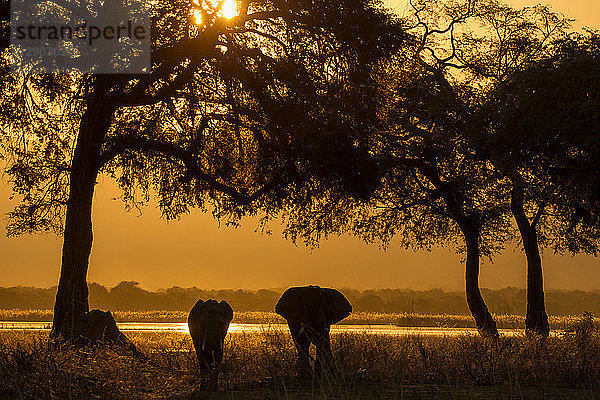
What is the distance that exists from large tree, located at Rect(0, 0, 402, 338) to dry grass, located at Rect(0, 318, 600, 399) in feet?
20.5

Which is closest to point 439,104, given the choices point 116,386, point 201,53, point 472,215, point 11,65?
point 472,215

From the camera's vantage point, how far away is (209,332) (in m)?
14.4

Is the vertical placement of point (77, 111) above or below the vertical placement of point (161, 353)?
above

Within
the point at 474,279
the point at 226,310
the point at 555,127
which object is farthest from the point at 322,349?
the point at 474,279

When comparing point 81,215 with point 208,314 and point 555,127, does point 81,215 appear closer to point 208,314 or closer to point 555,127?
point 208,314

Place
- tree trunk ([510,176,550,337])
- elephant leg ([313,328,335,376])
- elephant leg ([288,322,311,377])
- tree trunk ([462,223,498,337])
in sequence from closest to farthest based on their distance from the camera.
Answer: elephant leg ([313,328,335,376]) → elephant leg ([288,322,311,377]) → tree trunk ([510,176,550,337]) → tree trunk ([462,223,498,337])

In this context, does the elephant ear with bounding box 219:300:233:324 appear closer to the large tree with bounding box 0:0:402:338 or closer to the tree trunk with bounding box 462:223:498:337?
the large tree with bounding box 0:0:402:338

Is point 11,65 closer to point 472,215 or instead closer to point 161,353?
point 161,353

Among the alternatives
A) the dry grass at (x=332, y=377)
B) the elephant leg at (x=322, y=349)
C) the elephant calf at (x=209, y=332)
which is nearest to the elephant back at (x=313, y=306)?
the elephant leg at (x=322, y=349)

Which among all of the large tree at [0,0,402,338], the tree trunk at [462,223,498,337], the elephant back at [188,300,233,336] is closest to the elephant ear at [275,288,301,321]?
the elephant back at [188,300,233,336]

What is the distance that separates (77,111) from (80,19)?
278 centimetres

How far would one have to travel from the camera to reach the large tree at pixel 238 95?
72.1ft

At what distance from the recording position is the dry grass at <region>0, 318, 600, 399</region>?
11172 millimetres

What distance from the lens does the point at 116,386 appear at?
38.3 feet
